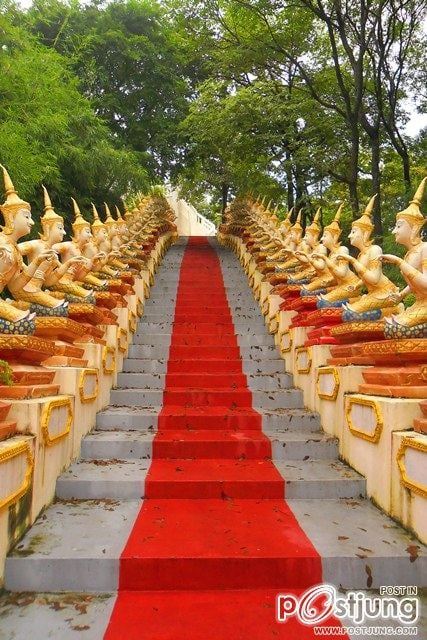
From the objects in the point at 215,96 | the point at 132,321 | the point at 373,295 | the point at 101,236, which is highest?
the point at 215,96

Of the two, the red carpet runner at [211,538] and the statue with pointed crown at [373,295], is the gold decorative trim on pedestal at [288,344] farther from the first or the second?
the statue with pointed crown at [373,295]

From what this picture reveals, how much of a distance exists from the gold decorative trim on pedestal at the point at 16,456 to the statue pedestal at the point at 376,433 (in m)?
1.94

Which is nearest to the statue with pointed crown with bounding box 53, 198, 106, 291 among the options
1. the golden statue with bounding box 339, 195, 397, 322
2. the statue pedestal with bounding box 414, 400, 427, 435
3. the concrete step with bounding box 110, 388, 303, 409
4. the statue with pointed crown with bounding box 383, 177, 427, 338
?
the concrete step with bounding box 110, 388, 303, 409

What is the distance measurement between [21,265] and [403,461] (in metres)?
2.61

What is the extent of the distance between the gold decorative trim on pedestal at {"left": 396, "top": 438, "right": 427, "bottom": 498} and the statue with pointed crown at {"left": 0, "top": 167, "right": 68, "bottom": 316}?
248 centimetres

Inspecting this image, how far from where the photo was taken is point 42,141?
255 inches

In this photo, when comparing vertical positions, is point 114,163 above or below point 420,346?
above

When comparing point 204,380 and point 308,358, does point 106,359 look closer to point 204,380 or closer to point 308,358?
point 204,380

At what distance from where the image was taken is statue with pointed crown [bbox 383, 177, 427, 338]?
112 inches

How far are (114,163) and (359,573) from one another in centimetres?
803

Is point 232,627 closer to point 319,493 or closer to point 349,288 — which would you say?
point 319,493

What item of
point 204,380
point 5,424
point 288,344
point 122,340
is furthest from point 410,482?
point 122,340

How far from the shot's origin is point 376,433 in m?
2.74

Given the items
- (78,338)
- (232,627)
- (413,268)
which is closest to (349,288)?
(413,268)
